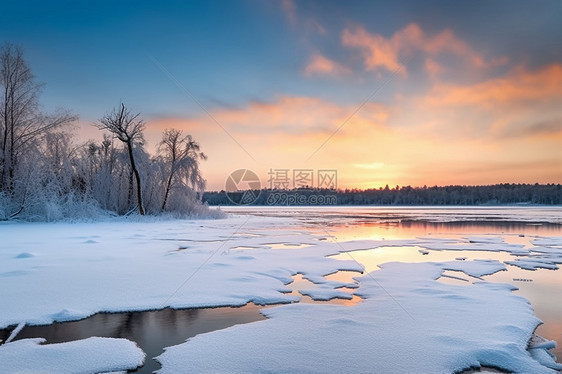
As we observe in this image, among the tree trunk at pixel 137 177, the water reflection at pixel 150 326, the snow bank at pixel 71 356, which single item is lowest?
the water reflection at pixel 150 326

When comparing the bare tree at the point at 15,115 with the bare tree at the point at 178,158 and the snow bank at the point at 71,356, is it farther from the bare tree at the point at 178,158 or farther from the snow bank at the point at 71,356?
the snow bank at the point at 71,356

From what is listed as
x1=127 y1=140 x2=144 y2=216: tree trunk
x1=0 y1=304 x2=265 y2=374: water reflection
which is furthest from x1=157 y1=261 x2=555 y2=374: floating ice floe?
x1=127 y1=140 x2=144 y2=216: tree trunk

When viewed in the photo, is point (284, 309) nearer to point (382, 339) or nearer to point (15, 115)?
point (382, 339)

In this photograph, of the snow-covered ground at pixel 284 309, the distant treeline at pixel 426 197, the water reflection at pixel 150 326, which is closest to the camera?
the snow-covered ground at pixel 284 309

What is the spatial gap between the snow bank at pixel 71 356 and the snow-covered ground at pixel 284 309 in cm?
1

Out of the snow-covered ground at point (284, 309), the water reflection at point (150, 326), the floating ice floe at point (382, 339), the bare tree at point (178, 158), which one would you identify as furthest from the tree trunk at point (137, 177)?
the floating ice floe at point (382, 339)

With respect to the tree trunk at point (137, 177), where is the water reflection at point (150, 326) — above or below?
below

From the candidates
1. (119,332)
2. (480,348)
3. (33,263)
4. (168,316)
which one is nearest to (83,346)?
(119,332)

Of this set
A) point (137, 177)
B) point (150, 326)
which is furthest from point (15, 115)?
point (150, 326)

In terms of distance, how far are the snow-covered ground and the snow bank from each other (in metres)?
0.01

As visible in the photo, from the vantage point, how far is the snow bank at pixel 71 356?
2789mm

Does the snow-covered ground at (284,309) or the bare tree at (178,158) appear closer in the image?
the snow-covered ground at (284,309)

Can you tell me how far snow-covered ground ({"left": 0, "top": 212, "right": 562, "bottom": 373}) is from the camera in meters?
2.96

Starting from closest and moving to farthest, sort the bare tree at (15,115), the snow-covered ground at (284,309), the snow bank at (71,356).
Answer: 1. the snow bank at (71,356)
2. the snow-covered ground at (284,309)
3. the bare tree at (15,115)
